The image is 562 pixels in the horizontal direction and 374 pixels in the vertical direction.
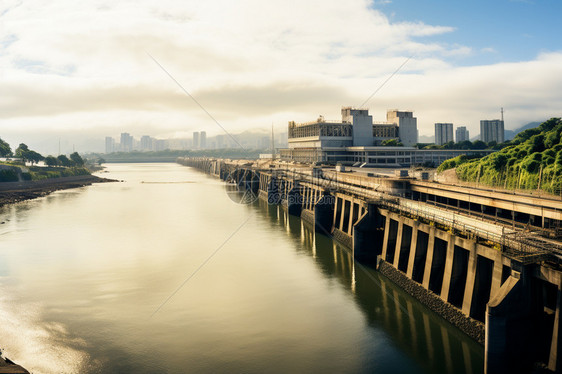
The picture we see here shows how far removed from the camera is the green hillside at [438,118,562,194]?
4241 centimetres

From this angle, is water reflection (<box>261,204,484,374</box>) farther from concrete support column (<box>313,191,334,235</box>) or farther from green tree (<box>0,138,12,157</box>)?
green tree (<box>0,138,12,157</box>)

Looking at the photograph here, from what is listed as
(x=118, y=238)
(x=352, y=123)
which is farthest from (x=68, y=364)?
(x=352, y=123)

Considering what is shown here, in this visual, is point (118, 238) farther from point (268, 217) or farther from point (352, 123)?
point (352, 123)

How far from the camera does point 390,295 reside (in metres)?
36.9

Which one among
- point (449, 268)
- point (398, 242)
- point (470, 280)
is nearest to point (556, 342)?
point (470, 280)

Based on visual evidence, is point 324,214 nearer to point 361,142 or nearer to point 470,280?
point 470,280

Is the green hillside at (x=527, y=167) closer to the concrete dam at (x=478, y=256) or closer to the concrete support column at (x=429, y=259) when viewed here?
the concrete dam at (x=478, y=256)

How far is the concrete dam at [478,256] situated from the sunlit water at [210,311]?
223cm

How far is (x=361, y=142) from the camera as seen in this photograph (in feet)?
517

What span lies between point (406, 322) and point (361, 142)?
5165 inches

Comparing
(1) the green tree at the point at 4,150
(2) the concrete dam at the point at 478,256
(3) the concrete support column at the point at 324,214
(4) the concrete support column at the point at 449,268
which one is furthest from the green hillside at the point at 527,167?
(1) the green tree at the point at 4,150

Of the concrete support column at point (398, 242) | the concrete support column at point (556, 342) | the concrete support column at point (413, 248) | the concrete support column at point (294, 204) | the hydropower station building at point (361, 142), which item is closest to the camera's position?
the concrete support column at point (556, 342)

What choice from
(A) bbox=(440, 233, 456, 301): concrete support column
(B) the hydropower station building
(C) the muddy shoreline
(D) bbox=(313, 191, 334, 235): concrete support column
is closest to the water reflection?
(A) bbox=(440, 233, 456, 301): concrete support column

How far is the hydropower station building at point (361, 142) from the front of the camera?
430ft
